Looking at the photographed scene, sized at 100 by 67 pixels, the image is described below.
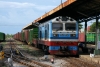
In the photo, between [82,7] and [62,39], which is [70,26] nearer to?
[62,39]

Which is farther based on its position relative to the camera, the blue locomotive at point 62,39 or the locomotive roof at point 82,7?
the blue locomotive at point 62,39

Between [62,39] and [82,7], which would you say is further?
[82,7]

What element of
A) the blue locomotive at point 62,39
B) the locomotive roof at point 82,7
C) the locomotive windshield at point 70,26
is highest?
the locomotive roof at point 82,7

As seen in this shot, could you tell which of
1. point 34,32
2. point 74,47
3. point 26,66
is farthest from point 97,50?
point 34,32

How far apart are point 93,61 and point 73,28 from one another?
3713 millimetres

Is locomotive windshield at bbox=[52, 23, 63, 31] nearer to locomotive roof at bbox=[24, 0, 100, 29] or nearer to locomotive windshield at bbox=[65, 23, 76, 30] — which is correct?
locomotive windshield at bbox=[65, 23, 76, 30]

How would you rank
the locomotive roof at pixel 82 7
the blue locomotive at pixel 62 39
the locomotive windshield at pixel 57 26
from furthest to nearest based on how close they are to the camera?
the locomotive windshield at pixel 57 26 < the blue locomotive at pixel 62 39 < the locomotive roof at pixel 82 7

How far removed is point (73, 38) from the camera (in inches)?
734

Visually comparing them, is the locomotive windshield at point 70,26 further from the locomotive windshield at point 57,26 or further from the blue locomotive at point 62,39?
the locomotive windshield at point 57,26

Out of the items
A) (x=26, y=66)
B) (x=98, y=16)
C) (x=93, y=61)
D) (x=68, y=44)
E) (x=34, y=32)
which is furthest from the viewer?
(x=34, y=32)

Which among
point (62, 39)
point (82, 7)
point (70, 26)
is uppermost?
point (82, 7)

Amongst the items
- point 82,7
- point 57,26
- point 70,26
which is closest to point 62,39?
point 57,26

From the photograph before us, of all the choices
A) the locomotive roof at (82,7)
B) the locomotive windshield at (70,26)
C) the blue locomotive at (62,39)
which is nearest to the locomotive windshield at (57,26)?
the blue locomotive at (62,39)

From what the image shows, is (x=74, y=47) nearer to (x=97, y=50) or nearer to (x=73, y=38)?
(x=73, y=38)
